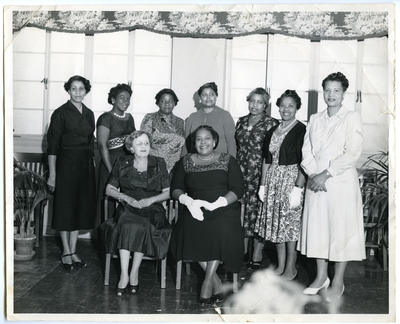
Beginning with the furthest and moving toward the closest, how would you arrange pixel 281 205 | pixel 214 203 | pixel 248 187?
pixel 248 187 → pixel 281 205 → pixel 214 203

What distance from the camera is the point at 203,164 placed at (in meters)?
3.96

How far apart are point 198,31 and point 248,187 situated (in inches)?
66.4

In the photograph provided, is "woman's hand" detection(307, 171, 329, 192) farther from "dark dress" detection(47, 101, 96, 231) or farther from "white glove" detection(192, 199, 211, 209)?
"dark dress" detection(47, 101, 96, 231)

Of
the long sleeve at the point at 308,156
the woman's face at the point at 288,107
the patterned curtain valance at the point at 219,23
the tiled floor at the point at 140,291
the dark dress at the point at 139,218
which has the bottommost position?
the tiled floor at the point at 140,291

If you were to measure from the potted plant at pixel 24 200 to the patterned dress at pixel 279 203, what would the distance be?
84.4 inches

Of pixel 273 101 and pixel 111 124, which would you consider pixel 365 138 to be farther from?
pixel 111 124

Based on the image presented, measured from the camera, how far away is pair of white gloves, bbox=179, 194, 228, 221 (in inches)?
150

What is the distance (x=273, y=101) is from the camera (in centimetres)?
512

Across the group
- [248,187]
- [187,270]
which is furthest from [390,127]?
[187,270]

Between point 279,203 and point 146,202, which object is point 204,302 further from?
point 279,203

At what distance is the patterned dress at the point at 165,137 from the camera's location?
4.63m

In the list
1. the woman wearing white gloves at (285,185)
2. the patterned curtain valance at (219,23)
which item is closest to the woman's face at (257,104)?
the woman wearing white gloves at (285,185)

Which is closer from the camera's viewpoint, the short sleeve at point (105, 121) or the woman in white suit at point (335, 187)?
the woman in white suit at point (335, 187)

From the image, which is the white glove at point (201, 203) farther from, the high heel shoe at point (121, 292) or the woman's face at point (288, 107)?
the woman's face at point (288, 107)
